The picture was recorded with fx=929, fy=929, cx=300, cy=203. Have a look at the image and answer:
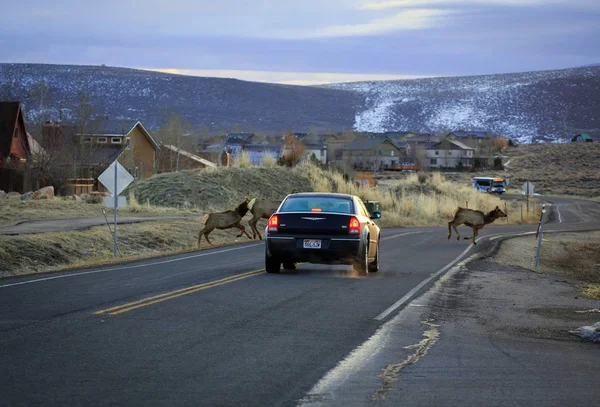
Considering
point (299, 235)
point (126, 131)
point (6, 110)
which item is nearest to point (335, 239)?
point (299, 235)

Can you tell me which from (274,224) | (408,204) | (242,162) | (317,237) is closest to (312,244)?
(317,237)

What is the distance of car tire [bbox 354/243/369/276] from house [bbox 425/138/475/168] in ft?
420

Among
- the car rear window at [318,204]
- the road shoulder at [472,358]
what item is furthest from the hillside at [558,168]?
the road shoulder at [472,358]

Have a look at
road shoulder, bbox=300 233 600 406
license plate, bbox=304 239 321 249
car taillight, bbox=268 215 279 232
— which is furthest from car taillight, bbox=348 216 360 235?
road shoulder, bbox=300 233 600 406

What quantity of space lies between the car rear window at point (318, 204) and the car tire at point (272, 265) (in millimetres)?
1023

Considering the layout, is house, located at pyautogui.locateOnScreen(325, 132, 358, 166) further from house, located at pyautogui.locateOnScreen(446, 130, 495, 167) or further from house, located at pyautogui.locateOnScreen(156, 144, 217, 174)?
house, located at pyautogui.locateOnScreen(156, 144, 217, 174)

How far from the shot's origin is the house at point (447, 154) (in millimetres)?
146750

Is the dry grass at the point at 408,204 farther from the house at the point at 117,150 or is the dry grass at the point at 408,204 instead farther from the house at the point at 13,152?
the house at the point at 13,152

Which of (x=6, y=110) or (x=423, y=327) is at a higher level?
(x=6, y=110)

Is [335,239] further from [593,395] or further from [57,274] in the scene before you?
[593,395]

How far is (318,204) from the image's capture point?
62.3ft

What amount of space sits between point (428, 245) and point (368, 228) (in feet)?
45.6

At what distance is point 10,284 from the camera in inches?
638

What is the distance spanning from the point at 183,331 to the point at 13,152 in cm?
4753
